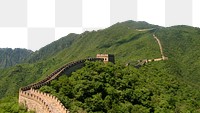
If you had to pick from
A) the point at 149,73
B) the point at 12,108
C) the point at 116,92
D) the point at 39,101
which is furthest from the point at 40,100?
the point at 149,73

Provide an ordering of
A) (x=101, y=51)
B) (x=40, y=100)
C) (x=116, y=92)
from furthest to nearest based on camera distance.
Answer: (x=101, y=51)
(x=116, y=92)
(x=40, y=100)

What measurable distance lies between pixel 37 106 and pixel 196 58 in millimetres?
70296

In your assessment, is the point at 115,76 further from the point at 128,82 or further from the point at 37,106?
the point at 37,106

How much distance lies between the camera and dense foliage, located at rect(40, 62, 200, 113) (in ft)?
147

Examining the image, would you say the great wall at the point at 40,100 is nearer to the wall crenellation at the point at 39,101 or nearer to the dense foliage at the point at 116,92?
the wall crenellation at the point at 39,101

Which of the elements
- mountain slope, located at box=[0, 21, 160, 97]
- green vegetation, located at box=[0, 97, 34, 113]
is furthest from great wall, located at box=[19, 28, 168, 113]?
mountain slope, located at box=[0, 21, 160, 97]

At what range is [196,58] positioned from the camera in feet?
332

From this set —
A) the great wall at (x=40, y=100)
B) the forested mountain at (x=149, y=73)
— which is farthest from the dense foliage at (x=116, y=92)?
the great wall at (x=40, y=100)

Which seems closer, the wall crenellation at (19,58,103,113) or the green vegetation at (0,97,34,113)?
the wall crenellation at (19,58,103,113)

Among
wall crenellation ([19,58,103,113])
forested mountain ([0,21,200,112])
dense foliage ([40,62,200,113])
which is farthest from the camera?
forested mountain ([0,21,200,112])

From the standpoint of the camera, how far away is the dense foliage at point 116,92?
147 ft

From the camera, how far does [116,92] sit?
163ft

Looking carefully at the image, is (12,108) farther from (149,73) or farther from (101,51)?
(101,51)

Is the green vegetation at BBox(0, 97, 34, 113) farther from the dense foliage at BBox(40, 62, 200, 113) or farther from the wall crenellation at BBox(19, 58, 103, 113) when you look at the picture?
the dense foliage at BBox(40, 62, 200, 113)
